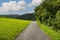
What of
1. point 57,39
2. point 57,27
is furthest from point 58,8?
point 57,39

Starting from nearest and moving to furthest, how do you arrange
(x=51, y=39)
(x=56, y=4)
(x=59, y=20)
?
(x=51, y=39) < (x=59, y=20) < (x=56, y=4)

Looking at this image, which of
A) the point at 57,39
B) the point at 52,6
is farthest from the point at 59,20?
the point at 52,6

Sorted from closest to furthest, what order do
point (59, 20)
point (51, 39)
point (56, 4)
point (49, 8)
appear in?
point (51, 39), point (59, 20), point (56, 4), point (49, 8)

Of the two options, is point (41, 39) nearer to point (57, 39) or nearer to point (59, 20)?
point (57, 39)

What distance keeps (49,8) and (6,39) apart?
57.4 feet

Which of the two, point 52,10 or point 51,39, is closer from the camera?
point 51,39

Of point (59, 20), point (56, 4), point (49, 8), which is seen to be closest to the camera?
point (59, 20)

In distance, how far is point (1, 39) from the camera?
20531 mm

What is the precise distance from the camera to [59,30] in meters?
25.8

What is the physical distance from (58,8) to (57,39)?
15.3 meters

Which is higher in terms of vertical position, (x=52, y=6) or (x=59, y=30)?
(x=52, y=6)

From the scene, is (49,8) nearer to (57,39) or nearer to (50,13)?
(50,13)

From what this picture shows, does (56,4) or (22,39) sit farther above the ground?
(56,4)

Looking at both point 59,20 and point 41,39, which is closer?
point 41,39
